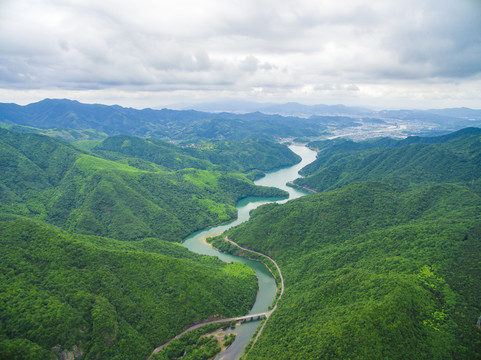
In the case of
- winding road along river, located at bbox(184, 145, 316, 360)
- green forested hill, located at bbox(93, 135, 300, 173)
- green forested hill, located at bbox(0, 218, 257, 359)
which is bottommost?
winding road along river, located at bbox(184, 145, 316, 360)

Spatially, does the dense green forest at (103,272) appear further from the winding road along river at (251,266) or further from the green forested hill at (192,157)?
the green forested hill at (192,157)

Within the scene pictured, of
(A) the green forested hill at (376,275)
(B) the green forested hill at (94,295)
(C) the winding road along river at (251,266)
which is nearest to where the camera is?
(A) the green forested hill at (376,275)

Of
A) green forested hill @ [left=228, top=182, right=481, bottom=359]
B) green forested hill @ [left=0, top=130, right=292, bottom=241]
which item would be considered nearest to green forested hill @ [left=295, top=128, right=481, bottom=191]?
green forested hill @ [left=0, top=130, right=292, bottom=241]

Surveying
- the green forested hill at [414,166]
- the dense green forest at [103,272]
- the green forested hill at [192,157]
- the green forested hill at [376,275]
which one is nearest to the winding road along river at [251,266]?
the dense green forest at [103,272]

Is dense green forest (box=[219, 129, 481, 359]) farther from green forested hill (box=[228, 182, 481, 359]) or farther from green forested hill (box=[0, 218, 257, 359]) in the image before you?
green forested hill (box=[0, 218, 257, 359])

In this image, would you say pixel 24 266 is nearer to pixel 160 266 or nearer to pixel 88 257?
pixel 88 257

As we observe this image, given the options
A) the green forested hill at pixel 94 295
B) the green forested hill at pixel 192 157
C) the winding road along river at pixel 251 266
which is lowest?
the winding road along river at pixel 251 266
